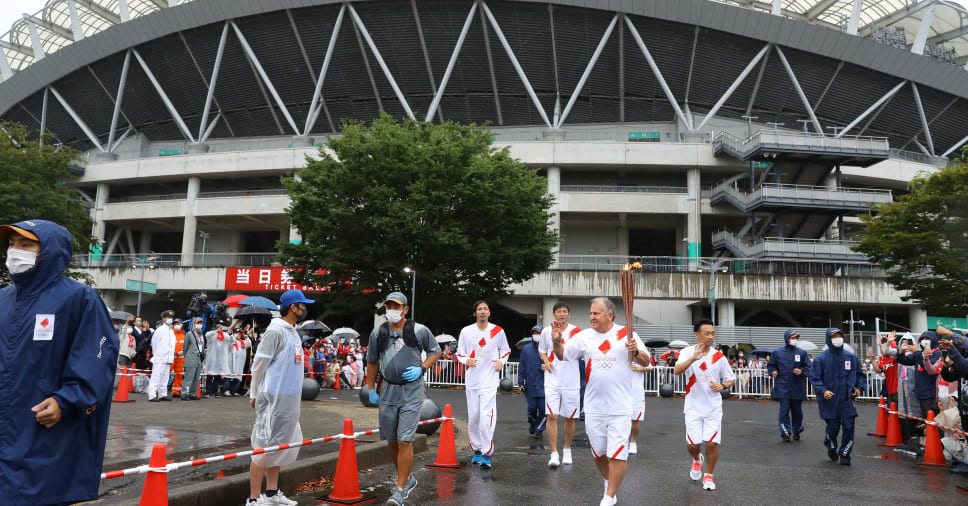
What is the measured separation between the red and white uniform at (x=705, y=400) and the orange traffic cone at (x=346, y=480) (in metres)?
3.92

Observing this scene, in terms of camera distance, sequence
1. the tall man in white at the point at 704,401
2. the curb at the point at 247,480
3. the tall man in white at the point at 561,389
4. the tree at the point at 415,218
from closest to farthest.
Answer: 1. the curb at the point at 247,480
2. the tall man in white at the point at 704,401
3. the tall man in white at the point at 561,389
4. the tree at the point at 415,218

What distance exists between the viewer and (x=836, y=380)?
33.1 feet

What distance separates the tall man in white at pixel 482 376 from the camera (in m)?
8.61

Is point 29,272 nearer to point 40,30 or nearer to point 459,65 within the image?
point 459,65

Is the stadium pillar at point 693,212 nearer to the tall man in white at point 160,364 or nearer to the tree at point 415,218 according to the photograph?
the tree at point 415,218

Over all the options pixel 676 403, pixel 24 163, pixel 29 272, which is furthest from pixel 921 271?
pixel 24 163

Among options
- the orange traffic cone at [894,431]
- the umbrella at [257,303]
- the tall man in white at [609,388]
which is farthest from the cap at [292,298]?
the umbrella at [257,303]

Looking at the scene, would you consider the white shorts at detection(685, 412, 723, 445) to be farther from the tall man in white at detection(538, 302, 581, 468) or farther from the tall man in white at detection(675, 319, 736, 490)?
the tall man in white at detection(538, 302, 581, 468)

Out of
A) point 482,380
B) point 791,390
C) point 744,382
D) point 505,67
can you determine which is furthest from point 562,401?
point 505,67

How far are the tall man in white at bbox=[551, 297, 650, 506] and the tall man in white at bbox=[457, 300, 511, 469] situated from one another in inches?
82.8

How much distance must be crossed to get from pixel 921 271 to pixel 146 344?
1156 inches

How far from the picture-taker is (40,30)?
55.2 metres

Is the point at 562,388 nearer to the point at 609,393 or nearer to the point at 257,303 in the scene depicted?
the point at 609,393

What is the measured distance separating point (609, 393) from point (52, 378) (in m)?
4.59
